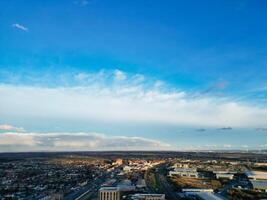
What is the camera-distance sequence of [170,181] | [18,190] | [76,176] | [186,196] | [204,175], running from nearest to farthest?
[186,196]
[18,190]
[170,181]
[76,176]
[204,175]

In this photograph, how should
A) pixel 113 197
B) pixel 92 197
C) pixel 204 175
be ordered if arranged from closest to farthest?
1. pixel 113 197
2. pixel 92 197
3. pixel 204 175

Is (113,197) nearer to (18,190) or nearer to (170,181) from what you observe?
(18,190)

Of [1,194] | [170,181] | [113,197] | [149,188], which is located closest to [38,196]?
[1,194]

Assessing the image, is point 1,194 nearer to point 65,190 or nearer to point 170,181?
point 65,190

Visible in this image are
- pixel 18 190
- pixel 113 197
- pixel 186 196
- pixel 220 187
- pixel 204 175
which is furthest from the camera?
pixel 204 175

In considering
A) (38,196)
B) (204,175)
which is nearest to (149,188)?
(38,196)

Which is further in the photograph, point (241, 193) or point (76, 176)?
point (76, 176)

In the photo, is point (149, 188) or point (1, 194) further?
point (149, 188)

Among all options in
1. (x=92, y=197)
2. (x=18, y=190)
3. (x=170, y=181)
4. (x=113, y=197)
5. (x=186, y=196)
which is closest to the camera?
(x=113, y=197)
